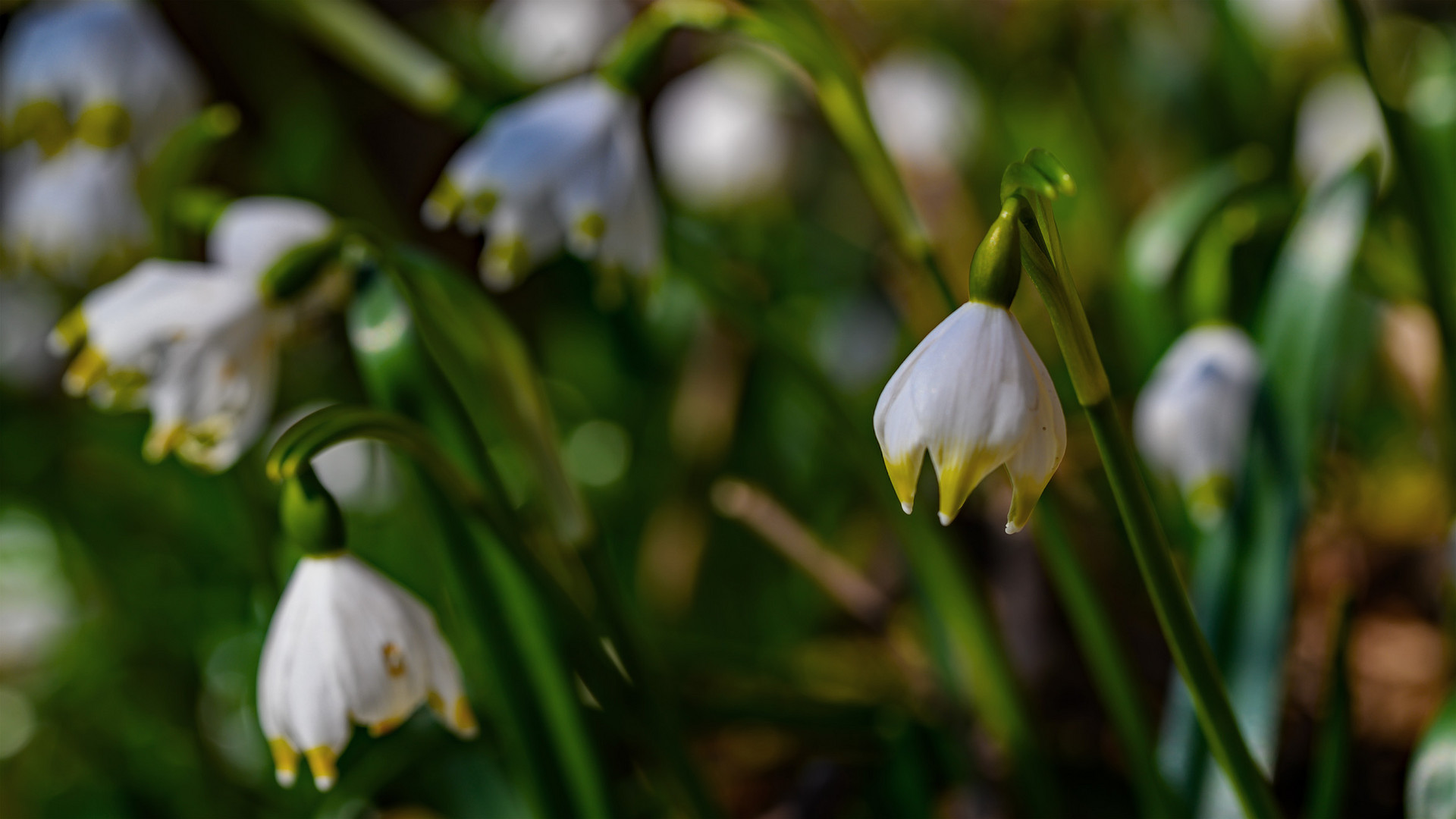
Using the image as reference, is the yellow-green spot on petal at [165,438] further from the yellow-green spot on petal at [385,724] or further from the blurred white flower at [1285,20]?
the blurred white flower at [1285,20]

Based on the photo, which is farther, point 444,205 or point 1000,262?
point 444,205

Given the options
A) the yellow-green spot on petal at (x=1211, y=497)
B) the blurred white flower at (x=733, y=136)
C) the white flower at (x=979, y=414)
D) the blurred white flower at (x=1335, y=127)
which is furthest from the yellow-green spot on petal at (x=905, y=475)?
the blurred white flower at (x=733, y=136)

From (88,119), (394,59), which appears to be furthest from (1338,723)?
(88,119)

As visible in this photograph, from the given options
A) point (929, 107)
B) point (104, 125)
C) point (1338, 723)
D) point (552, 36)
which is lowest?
point (1338, 723)

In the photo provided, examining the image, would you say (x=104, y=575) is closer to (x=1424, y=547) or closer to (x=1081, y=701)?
(x=1081, y=701)

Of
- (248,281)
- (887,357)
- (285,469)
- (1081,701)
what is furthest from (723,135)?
(285,469)

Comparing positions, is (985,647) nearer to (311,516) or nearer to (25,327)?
(311,516)
